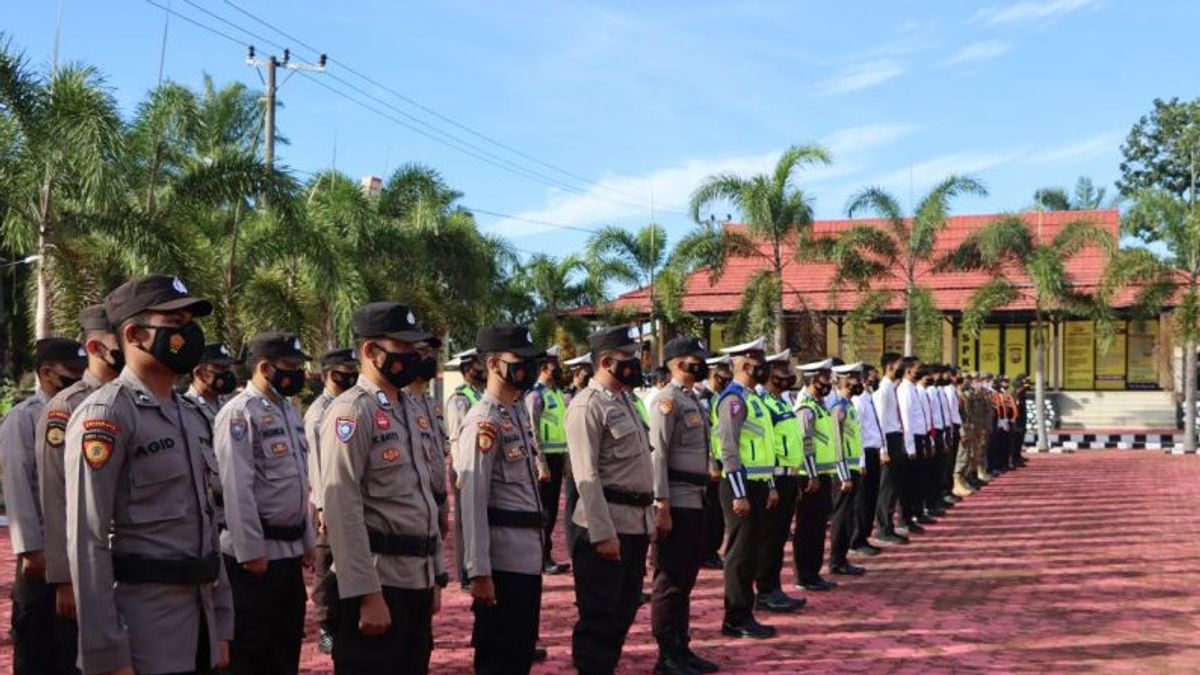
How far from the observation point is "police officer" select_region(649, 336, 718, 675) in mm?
6594

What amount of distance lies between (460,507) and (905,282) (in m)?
26.6

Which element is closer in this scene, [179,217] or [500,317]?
[179,217]

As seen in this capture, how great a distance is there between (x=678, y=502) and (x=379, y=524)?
9.10ft

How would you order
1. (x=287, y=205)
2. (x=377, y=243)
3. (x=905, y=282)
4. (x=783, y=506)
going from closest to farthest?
(x=783, y=506) < (x=287, y=205) < (x=377, y=243) < (x=905, y=282)

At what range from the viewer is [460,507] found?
509 cm

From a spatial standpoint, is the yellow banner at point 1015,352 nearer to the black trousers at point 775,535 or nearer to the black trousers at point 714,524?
the black trousers at point 714,524

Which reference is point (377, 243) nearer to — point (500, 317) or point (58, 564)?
point (500, 317)

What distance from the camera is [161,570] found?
11.4ft

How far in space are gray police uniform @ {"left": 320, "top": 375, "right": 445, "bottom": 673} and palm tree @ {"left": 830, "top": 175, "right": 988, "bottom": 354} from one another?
21.7 metres

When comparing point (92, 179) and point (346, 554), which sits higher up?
point (92, 179)

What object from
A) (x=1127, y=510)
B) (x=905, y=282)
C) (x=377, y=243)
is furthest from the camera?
(x=905, y=282)

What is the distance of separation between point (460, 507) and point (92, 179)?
31.4ft

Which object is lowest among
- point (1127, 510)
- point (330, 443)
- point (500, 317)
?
point (1127, 510)

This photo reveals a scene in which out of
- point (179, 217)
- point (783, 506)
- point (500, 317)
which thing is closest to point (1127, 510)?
point (783, 506)
